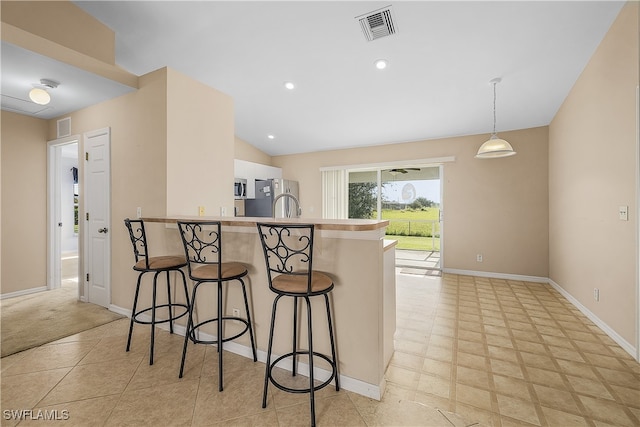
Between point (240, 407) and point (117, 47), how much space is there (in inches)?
148

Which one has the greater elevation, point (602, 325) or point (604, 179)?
point (604, 179)

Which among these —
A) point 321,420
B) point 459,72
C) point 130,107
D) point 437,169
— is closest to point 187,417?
point 321,420

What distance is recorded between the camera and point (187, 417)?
1.58 meters

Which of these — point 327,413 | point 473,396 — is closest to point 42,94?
point 327,413

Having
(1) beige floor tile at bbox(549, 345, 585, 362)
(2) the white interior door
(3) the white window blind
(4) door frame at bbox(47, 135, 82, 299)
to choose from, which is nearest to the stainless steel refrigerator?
(3) the white window blind

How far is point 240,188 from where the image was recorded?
5.54m

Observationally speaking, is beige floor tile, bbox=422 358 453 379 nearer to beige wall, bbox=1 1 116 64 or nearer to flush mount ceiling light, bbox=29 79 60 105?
beige wall, bbox=1 1 116 64

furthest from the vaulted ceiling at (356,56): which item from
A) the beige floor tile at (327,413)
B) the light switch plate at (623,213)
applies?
the beige floor tile at (327,413)

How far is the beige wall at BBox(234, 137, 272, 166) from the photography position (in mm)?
6016

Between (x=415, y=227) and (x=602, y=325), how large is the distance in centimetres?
353

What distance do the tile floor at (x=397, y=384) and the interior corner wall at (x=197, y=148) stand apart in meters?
1.42

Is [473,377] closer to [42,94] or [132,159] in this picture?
[132,159]

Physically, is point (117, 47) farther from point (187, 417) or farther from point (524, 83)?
point (524, 83)

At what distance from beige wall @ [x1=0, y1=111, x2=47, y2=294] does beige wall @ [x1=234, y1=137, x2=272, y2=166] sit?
3.01 m
